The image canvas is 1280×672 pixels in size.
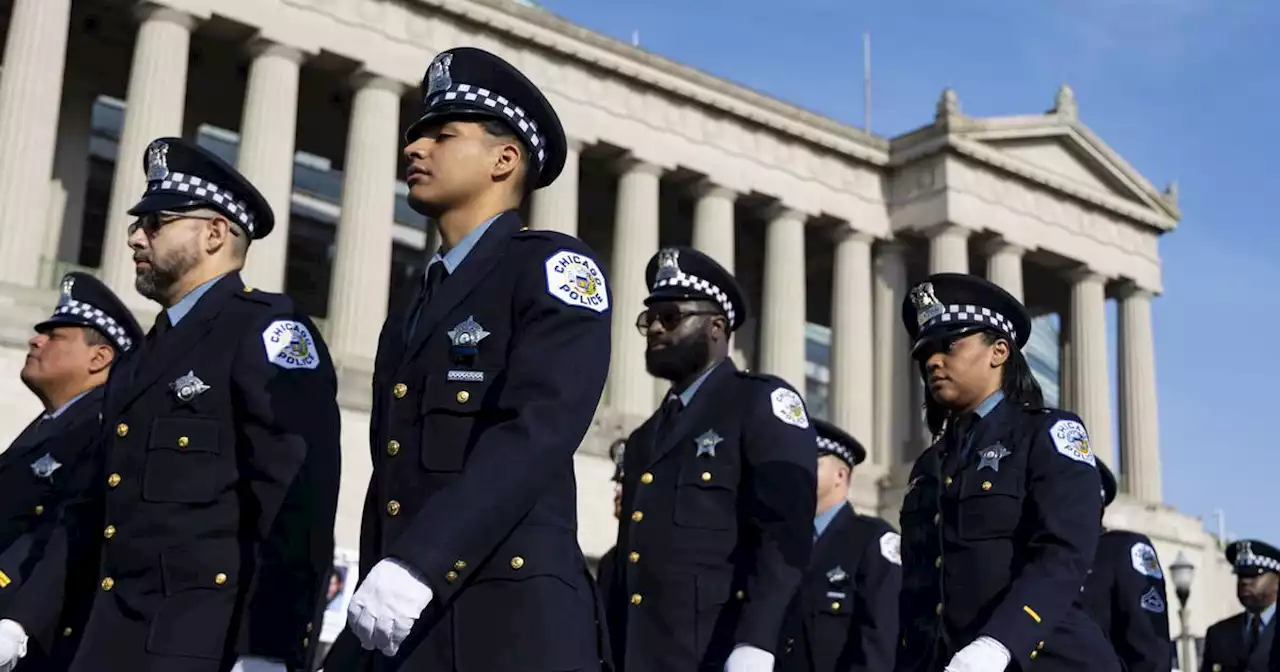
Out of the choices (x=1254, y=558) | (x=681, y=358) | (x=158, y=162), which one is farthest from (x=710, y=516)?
(x=1254, y=558)

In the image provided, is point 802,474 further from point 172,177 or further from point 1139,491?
point 1139,491

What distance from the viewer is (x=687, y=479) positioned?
760cm

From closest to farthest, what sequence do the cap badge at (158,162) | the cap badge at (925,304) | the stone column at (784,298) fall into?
the cap badge at (158,162), the cap badge at (925,304), the stone column at (784,298)

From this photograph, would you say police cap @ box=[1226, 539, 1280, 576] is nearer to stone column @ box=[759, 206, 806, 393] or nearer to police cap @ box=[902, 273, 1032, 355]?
police cap @ box=[902, 273, 1032, 355]

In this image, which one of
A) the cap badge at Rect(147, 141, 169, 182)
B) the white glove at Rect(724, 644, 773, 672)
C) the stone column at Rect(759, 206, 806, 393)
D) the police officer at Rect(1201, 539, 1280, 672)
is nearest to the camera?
the cap badge at Rect(147, 141, 169, 182)

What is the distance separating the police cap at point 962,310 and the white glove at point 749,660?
5.50 ft

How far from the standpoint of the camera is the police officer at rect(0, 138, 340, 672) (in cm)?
548

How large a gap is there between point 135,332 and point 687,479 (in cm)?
351

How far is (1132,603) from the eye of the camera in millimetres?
10906

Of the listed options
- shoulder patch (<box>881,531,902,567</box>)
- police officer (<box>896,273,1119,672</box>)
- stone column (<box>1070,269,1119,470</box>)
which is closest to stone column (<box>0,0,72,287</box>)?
shoulder patch (<box>881,531,902,567</box>)

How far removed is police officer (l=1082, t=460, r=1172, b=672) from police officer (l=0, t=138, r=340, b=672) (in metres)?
6.67

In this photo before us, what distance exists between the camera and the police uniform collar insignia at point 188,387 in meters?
5.87

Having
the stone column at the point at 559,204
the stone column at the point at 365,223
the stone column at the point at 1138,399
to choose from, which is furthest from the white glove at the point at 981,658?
the stone column at the point at 1138,399

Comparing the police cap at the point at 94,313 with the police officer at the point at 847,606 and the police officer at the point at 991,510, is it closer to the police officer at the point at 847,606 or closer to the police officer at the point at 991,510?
the police officer at the point at 991,510
